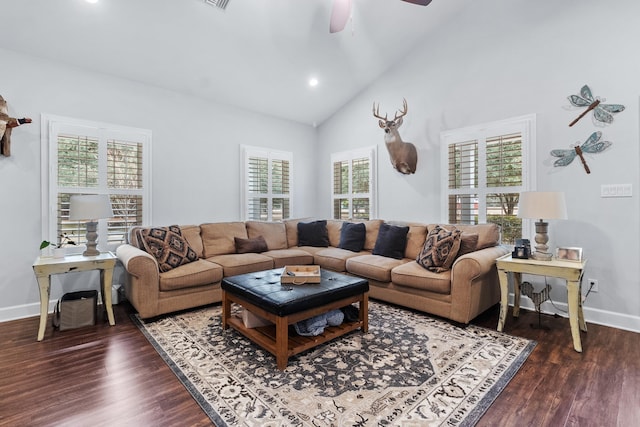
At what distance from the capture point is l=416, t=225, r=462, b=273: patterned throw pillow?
3143mm

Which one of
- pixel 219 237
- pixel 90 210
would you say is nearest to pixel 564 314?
pixel 219 237

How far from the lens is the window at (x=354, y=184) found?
4918 mm

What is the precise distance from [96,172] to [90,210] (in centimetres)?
87

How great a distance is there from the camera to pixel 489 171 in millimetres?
3701

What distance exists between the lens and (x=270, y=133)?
520cm

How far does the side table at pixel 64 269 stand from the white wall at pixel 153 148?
1.89ft

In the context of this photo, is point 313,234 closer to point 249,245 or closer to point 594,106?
point 249,245

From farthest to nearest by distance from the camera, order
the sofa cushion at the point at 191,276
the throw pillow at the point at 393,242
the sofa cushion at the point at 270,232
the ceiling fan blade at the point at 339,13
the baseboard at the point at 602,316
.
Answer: the sofa cushion at the point at 270,232 → the throw pillow at the point at 393,242 → the sofa cushion at the point at 191,276 → the baseboard at the point at 602,316 → the ceiling fan blade at the point at 339,13

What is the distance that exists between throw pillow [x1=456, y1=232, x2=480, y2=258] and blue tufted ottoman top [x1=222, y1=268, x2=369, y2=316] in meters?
1.23

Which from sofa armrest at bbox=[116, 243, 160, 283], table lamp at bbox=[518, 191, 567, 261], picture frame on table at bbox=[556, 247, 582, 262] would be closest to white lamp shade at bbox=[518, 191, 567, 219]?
table lamp at bbox=[518, 191, 567, 261]

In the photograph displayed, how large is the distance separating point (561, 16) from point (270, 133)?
394 centimetres

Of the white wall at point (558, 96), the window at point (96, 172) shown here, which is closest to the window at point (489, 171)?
the white wall at point (558, 96)

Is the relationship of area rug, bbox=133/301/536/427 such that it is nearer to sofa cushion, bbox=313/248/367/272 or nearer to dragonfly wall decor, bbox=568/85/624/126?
sofa cushion, bbox=313/248/367/272

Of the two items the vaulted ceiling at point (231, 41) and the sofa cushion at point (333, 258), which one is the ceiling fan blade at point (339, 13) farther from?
the sofa cushion at point (333, 258)
